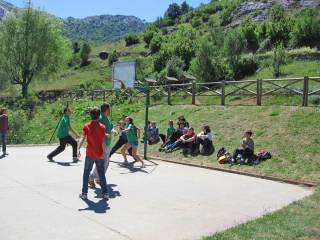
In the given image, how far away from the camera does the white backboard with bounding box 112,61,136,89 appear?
17.1 metres

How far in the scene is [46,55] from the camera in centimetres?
4431

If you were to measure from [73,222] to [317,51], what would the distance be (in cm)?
3840

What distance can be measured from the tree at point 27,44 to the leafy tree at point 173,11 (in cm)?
8198

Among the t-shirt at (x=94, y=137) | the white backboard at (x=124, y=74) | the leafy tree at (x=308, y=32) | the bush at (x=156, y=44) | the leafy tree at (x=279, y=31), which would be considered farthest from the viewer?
the bush at (x=156, y=44)

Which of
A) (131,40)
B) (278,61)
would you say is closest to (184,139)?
(278,61)

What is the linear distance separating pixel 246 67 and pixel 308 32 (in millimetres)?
9493

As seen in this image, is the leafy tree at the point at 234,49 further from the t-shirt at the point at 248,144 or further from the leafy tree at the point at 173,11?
the leafy tree at the point at 173,11

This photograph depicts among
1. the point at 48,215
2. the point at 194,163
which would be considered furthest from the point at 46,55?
the point at 48,215

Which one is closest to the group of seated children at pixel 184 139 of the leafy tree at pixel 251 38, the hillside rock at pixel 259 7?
the leafy tree at pixel 251 38

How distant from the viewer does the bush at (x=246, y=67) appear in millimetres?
41688

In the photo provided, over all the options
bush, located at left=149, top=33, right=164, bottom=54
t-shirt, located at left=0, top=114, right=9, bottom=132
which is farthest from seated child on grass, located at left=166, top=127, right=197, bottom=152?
bush, located at left=149, top=33, right=164, bottom=54

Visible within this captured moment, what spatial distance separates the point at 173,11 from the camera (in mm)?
128500

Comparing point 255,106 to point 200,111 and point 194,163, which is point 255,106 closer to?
point 200,111

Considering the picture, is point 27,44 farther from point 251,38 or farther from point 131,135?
point 131,135
